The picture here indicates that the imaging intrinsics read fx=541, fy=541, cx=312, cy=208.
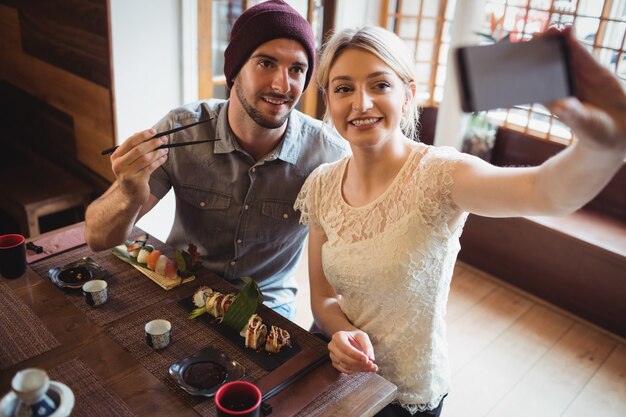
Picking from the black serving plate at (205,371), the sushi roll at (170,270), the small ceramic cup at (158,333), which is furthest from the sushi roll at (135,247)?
the black serving plate at (205,371)

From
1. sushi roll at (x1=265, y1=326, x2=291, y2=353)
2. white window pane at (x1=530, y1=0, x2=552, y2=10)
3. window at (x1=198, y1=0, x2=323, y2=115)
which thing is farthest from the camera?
white window pane at (x1=530, y1=0, x2=552, y2=10)

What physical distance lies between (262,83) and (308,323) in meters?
1.45

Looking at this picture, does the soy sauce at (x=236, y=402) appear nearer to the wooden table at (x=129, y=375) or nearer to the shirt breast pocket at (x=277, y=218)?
the wooden table at (x=129, y=375)

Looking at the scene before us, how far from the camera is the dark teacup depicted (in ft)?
4.61

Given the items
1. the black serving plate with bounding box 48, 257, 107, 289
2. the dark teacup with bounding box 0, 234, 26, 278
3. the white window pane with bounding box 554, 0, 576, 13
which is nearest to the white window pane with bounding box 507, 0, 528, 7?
the white window pane with bounding box 554, 0, 576, 13

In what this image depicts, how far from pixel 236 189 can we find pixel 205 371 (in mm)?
719

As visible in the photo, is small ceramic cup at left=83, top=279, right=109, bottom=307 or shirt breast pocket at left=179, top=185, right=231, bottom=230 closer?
small ceramic cup at left=83, top=279, right=109, bottom=307

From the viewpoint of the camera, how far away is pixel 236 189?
1768 mm

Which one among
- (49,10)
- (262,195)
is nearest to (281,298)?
(262,195)

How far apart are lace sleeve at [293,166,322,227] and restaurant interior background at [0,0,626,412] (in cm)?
123

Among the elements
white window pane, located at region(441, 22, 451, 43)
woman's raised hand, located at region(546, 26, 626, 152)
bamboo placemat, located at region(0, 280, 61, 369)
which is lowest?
Answer: bamboo placemat, located at region(0, 280, 61, 369)

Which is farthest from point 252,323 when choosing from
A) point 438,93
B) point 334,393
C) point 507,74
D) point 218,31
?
point 438,93

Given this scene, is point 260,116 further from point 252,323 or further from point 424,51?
point 424,51

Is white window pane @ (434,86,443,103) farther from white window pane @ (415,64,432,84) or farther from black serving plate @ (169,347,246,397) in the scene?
black serving plate @ (169,347,246,397)
